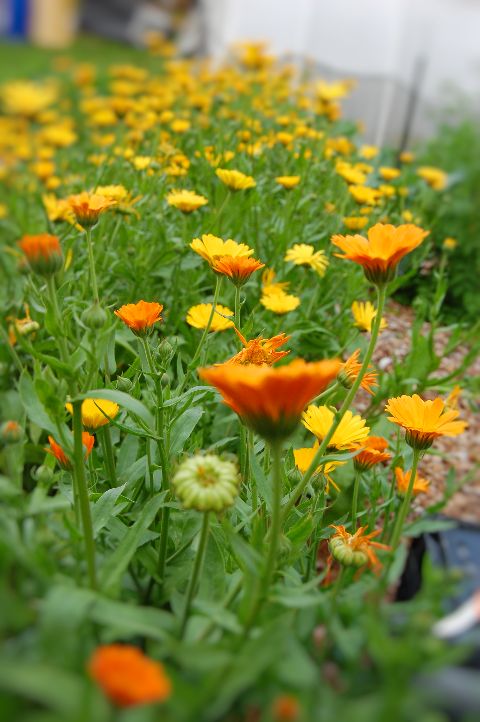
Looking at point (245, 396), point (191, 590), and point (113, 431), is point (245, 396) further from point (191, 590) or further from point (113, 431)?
point (113, 431)

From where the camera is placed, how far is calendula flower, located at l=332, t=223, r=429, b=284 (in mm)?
750

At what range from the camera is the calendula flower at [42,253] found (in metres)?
0.73

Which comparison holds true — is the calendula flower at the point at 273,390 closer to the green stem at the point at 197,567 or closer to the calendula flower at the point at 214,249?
the green stem at the point at 197,567

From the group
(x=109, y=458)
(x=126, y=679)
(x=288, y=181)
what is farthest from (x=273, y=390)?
(x=288, y=181)

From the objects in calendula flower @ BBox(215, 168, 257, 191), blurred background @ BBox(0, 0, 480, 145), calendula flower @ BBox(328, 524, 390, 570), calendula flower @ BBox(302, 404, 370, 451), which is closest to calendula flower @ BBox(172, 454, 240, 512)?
calendula flower @ BBox(328, 524, 390, 570)

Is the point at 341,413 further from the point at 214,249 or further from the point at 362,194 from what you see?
the point at 362,194

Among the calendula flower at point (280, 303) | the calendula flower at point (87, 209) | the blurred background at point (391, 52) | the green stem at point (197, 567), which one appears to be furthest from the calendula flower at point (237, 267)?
the blurred background at point (391, 52)

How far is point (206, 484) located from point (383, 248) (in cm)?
29

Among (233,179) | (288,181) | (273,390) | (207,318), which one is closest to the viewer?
(273,390)

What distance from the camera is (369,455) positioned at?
93cm

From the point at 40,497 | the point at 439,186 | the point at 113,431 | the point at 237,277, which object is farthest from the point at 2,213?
the point at 40,497

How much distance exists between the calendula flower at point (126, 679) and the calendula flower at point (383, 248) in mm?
434

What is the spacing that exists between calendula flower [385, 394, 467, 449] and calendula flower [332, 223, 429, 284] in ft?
0.49

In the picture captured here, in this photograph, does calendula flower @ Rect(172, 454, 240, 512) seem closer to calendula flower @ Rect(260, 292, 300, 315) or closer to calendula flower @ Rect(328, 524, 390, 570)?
calendula flower @ Rect(328, 524, 390, 570)
